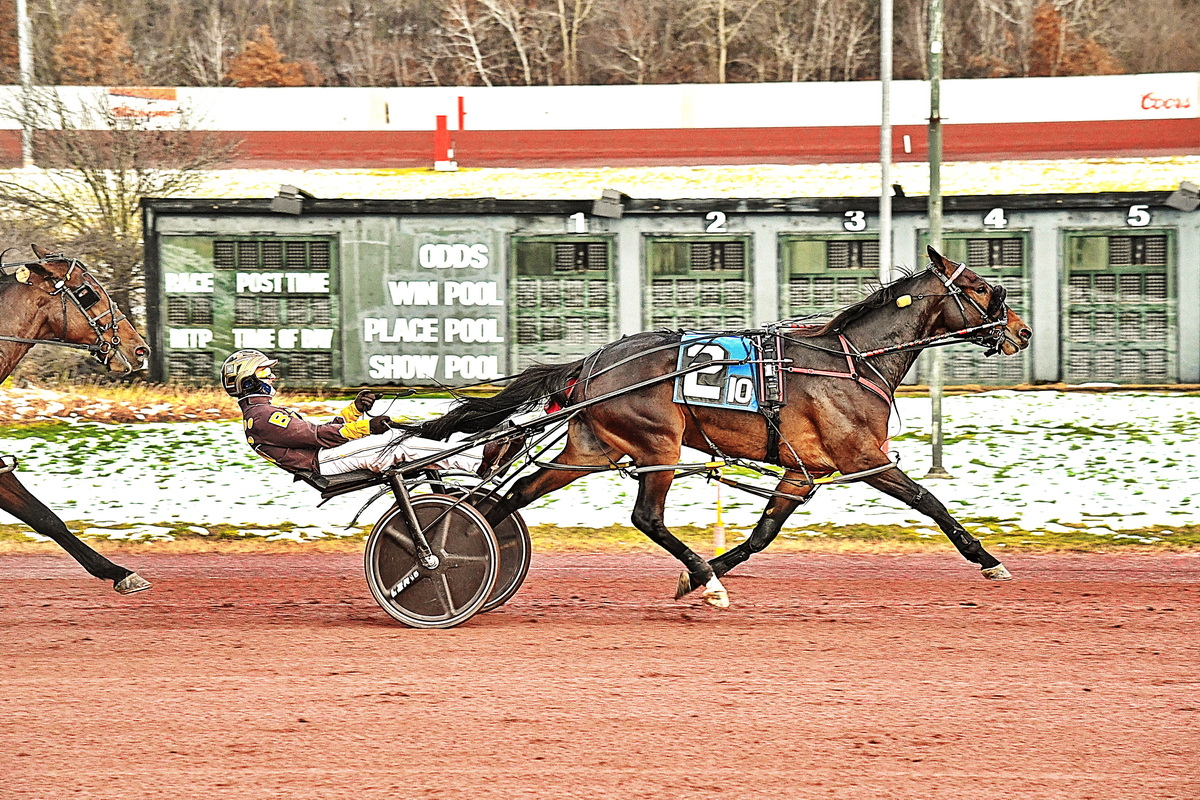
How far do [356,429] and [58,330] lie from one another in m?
1.91

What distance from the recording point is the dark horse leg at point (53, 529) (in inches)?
293

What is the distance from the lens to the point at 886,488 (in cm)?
748

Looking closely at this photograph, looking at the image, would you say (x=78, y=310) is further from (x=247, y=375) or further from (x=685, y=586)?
(x=685, y=586)

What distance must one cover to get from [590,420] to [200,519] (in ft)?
15.7

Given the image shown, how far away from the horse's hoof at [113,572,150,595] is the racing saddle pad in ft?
10.1

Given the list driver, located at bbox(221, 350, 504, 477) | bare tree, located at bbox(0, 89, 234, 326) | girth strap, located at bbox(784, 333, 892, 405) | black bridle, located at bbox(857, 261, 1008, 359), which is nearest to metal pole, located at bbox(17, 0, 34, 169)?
bare tree, located at bbox(0, 89, 234, 326)

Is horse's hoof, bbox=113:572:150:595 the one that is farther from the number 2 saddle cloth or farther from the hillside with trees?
the hillside with trees

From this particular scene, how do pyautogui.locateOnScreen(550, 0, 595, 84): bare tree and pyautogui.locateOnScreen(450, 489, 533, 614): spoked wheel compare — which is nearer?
pyautogui.locateOnScreen(450, 489, 533, 614): spoked wheel

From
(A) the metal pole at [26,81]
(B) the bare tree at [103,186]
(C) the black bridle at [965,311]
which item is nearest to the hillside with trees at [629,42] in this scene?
(A) the metal pole at [26,81]

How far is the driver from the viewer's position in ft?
23.1

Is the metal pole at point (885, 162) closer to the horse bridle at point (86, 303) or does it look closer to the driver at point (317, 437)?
the driver at point (317, 437)

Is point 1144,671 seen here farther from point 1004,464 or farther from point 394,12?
point 394,12

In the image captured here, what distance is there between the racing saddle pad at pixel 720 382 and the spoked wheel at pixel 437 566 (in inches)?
50.3

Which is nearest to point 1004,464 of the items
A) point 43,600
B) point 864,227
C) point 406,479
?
point 864,227
